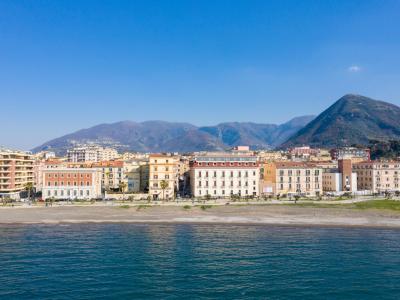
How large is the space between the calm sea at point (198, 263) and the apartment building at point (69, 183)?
38.7 meters

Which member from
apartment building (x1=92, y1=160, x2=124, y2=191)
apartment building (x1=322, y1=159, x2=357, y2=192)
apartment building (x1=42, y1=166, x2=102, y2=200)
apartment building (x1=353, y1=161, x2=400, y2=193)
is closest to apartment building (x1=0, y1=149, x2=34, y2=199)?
apartment building (x1=42, y1=166, x2=102, y2=200)

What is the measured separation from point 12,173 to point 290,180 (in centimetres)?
7305

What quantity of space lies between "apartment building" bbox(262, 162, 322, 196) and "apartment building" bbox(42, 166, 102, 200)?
44.2 metres

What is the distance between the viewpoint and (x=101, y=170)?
130 m

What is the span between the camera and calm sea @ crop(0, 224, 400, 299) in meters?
41.9

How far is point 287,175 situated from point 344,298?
87.3 meters

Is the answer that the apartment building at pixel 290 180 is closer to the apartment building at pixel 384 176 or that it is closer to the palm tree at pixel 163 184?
the apartment building at pixel 384 176

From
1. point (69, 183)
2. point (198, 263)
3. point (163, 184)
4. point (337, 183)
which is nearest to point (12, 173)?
point (69, 183)

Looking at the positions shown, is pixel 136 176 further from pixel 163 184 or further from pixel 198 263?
pixel 198 263

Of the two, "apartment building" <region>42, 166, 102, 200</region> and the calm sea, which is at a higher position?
"apartment building" <region>42, 166, 102, 200</region>

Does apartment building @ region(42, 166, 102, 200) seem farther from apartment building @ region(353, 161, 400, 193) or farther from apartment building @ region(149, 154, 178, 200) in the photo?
apartment building @ region(353, 161, 400, 193)

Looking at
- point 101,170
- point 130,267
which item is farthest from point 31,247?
point 101,170

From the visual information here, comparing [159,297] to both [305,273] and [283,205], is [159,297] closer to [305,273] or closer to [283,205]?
[305,273]

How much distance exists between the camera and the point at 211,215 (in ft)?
295
